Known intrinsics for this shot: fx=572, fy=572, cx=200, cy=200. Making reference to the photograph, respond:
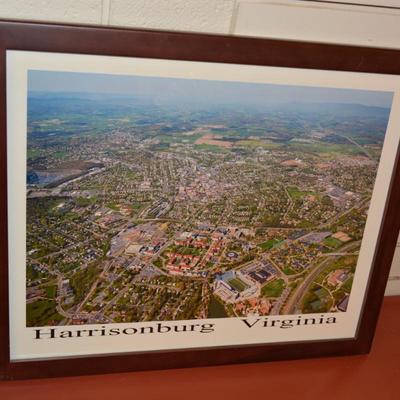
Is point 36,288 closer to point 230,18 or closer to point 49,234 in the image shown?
point 49,234

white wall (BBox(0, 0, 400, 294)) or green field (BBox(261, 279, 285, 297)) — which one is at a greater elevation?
white wall (BBox(0, 0, 400, 294))

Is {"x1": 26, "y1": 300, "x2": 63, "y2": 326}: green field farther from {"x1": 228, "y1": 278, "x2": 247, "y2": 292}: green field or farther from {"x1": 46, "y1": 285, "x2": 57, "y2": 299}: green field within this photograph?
{"x1": 228, "y1": 278, "x2": 247, "y2": 292}: green field

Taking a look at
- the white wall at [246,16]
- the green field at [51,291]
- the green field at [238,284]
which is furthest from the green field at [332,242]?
the green field at [51,291]

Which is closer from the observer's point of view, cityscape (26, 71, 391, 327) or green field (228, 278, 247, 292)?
A: cityscape (26, 71, 391, 327)

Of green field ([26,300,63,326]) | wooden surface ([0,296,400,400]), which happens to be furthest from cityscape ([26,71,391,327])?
wooden surface ([0,296,400,400])

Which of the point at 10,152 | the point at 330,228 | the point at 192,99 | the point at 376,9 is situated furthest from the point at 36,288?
the point at 376,9

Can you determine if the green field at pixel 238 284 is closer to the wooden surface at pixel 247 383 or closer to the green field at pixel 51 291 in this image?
the wooden surface at pixel 247 383

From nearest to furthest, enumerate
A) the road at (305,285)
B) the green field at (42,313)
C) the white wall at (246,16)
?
the white wall at (246,16), the green field at (42,313), the road at (305,285)
